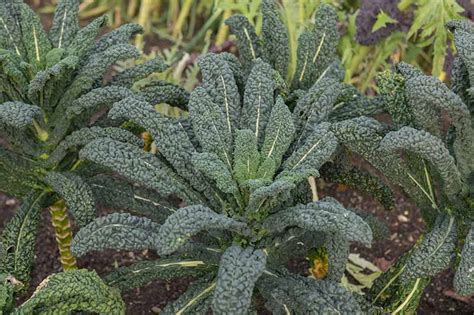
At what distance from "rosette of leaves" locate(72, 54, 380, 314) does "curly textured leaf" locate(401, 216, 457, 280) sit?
0.61 feet

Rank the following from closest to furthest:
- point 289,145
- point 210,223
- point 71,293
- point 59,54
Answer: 1. point 210,223
2. point 71,293
3. point 289,145
4. point 59,54

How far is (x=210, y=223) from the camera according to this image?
1796 millimetres

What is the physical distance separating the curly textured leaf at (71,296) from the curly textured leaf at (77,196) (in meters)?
0.20

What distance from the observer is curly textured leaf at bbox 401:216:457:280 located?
194cm

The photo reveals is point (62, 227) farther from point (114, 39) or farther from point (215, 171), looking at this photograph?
point (215, 171)

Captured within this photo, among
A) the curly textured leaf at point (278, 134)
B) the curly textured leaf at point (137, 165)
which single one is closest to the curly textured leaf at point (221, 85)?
the curly textured leaf at point (278, 134)

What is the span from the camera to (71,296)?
2.00 meters

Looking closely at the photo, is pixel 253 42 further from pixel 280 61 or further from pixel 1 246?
pixel 1 246

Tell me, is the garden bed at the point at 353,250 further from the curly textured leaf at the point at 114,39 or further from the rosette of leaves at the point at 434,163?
the curly textured leaf at the point at 114,39

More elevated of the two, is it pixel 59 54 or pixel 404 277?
pixel 59 54

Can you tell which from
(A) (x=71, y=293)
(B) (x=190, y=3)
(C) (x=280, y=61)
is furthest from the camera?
(B) (x=190, y=3)

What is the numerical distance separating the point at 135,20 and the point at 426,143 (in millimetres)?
3001

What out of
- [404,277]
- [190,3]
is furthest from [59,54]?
[190,3]

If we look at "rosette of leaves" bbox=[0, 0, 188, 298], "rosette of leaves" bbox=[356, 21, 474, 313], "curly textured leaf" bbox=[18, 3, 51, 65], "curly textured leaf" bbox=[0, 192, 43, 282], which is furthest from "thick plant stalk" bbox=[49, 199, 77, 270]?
"rosette of leaves" bbox=[356, 21, 474, 313]
